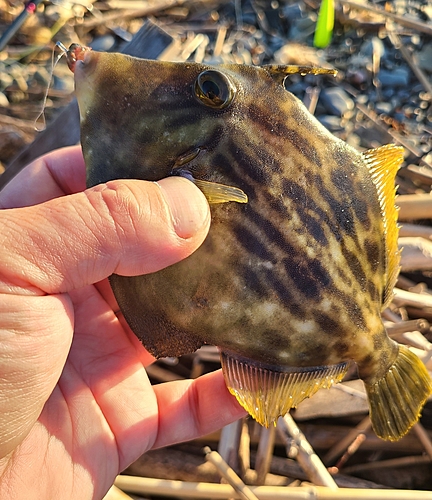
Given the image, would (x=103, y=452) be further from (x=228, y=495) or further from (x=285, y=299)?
(x=285, y=299)

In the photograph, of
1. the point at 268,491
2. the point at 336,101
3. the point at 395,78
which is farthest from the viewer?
the point at 395,78

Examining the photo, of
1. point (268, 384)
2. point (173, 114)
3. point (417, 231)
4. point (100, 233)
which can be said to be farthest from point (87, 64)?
point (417, 231)

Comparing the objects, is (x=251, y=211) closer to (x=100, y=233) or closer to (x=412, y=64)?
(x=100, y=233)

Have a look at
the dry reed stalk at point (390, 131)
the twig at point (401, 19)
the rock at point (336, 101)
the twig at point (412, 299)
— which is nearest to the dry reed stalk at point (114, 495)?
the twig at point (412, 299)

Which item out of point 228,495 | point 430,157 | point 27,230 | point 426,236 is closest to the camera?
point 27,230

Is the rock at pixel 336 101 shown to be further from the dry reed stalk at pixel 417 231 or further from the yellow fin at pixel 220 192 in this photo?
the yellow fin at pixel 220 192

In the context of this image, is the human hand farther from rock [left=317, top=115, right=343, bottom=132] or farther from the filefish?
rock [left=317, top=115, right=343, bottom=132]

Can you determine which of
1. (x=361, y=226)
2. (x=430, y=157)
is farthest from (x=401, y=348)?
(x=430, y=157)
